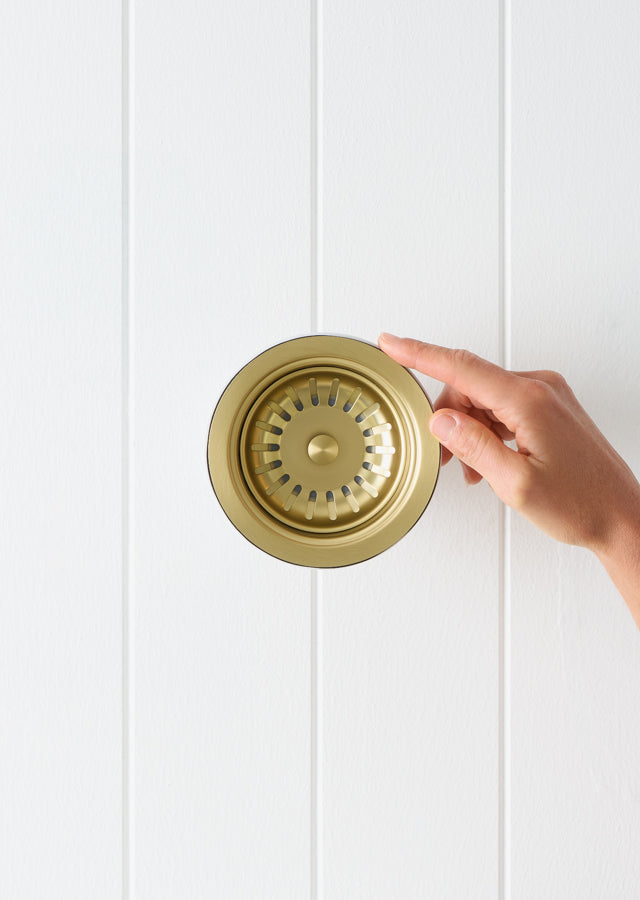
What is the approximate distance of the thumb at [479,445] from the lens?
47cm

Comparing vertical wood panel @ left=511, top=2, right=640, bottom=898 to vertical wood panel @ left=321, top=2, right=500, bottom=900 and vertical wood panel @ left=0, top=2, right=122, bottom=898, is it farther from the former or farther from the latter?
vertical wood panel @ left=0, top=2, right=122, bottom=898

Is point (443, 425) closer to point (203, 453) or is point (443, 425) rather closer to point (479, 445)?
point (479, 445)

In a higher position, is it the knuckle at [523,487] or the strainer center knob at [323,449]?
the strainer center knob at [323,449]

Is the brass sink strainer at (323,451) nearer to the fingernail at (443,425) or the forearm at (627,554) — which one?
the fingernail at (443,425)

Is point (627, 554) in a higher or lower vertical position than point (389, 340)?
lower

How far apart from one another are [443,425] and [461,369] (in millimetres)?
40

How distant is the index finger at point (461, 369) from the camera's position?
0.47 m

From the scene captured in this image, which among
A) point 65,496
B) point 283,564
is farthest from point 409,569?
point 65,496

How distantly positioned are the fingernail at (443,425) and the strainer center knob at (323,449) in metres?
0.07

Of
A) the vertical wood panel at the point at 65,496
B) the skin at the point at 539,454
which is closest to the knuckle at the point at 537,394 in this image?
the skin at the point at 539,454

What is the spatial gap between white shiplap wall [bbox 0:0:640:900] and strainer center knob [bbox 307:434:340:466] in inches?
4.2

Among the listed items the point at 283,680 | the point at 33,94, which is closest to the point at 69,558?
the point at 283,680

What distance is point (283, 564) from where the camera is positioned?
56cm

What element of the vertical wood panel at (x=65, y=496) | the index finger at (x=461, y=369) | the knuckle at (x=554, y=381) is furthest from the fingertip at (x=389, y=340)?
the vertical wood panel at (x=65, y=496)
